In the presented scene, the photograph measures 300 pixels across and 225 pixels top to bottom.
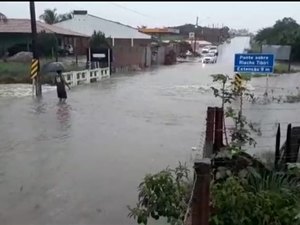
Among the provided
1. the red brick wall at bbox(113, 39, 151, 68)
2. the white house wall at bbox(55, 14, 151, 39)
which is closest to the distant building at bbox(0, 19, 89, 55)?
the red brick wall at bbox(113, 39, 151, 68)

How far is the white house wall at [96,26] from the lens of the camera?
5815cm

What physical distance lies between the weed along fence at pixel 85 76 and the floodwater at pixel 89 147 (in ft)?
13.0

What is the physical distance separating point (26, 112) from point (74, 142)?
Answer: 524 centimetres

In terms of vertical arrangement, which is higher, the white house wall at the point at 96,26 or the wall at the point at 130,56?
the white house wall at the point at 96,26

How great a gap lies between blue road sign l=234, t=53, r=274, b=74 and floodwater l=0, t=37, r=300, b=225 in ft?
4.83

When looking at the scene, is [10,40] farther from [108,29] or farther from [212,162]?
[212,162]

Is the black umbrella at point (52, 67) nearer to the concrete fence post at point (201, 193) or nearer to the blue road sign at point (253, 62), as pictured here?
the blue road sign at point (253, 62)

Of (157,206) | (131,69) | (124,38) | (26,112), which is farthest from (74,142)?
(124,38)

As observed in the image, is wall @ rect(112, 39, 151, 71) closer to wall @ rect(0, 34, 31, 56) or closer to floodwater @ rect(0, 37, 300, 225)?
wall @ rect(0, 34, 31, 56)

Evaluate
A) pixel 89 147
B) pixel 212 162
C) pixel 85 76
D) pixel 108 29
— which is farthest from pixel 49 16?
pixel 212 162

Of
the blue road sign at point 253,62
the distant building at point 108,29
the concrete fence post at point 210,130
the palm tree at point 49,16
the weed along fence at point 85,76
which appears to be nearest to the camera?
the concrete fence post at point 210,130

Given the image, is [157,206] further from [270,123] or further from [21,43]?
[21,43]

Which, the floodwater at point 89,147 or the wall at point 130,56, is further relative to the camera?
the wall at point 130,56

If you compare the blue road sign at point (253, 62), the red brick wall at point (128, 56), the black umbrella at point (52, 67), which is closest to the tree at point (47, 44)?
the red brick wall at point (128, 56)
